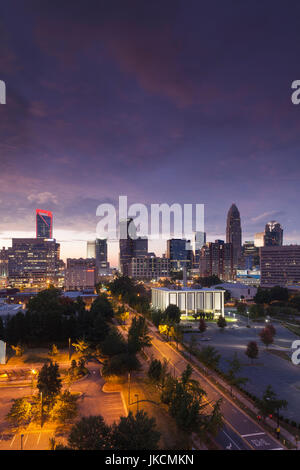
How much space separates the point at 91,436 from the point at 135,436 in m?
3.80

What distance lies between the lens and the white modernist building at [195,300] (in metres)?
105

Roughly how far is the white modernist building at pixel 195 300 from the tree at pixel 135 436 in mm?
80683

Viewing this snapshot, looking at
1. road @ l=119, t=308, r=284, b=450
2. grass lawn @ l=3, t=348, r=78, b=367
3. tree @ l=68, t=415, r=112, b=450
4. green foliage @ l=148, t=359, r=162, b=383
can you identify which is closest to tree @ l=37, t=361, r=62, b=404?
tree @ l=68, t=415, r=112, b=450

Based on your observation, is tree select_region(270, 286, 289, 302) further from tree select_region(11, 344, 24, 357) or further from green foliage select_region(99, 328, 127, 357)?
tree select_region(11, 344, 24, 357)

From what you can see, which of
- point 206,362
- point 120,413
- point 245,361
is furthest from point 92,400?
point 245,361

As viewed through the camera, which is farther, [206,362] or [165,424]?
[206,362]

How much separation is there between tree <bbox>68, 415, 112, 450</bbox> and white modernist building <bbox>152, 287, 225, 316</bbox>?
80.4 meters

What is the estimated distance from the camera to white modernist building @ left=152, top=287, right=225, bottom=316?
105m

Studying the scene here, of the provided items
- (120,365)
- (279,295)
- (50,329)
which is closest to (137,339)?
(120,365)

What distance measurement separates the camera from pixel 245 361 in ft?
186
